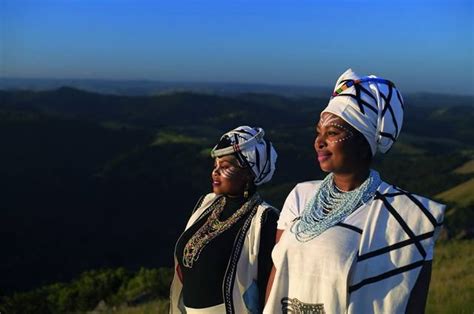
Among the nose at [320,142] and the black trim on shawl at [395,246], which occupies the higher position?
the nose at [320,142]

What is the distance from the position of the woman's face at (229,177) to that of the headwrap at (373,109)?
1214mm

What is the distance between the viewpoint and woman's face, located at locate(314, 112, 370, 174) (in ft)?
7.43

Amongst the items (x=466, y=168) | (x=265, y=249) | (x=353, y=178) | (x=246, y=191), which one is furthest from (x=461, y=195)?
(x=353, y=178)

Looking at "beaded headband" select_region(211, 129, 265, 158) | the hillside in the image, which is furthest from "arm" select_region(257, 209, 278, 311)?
the hillside

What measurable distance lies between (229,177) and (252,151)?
0.20m

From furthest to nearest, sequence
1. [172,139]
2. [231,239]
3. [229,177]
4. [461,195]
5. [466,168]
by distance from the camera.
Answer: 1. [172,139]
2. [466,168]
3. [461,195]
4. [229,177]
5. [231,239]

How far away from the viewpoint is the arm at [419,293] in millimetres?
2092

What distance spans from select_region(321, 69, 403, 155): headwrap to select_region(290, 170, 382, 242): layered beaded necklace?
0.16 metres

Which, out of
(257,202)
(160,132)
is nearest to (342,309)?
(257,202)

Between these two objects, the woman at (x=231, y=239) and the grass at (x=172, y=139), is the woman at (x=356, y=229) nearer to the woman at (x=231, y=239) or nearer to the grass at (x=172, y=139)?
Result: the woman at (x=231, y=239)

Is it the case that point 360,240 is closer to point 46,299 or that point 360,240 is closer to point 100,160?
point 46,299

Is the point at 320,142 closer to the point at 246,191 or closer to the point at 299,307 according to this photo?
the point at 299,307

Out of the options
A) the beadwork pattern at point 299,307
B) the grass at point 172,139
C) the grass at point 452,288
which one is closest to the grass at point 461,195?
the grass at point 452,288

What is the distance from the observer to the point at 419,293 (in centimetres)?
211
